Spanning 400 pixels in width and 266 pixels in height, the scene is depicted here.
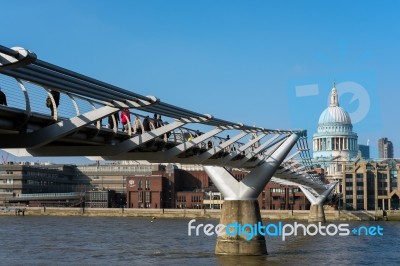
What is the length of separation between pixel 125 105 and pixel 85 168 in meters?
136

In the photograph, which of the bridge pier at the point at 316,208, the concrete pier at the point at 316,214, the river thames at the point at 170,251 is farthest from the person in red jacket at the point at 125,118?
the concrete pier at the point at 316,214

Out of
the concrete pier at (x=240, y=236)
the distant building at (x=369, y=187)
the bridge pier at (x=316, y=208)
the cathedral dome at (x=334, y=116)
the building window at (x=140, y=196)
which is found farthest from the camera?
the cathedral dome at (x=334, y=116)

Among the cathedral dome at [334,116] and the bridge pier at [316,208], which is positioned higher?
the cathedral dome at [334,116]

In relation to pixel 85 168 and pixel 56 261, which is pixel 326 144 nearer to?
pixel 85 168

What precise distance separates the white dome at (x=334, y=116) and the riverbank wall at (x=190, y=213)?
68371 mm

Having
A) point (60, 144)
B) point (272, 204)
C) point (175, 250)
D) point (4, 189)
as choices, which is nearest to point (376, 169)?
point (272, 204)

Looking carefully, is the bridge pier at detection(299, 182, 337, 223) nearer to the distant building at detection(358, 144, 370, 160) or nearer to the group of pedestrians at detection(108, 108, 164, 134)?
the group of pedestrians at detection(108, 108, 164, 134)

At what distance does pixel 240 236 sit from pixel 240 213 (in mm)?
1159

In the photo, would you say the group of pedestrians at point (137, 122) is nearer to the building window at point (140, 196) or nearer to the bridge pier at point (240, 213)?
the bridge pier at point (240, 213)

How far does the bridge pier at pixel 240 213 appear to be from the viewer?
34.1m

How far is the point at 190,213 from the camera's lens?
356 ft

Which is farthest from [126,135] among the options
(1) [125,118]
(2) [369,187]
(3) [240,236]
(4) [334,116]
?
(4) [334,116]

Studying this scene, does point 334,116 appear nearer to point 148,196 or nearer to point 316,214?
point 148,196

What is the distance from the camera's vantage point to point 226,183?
35531 mm
